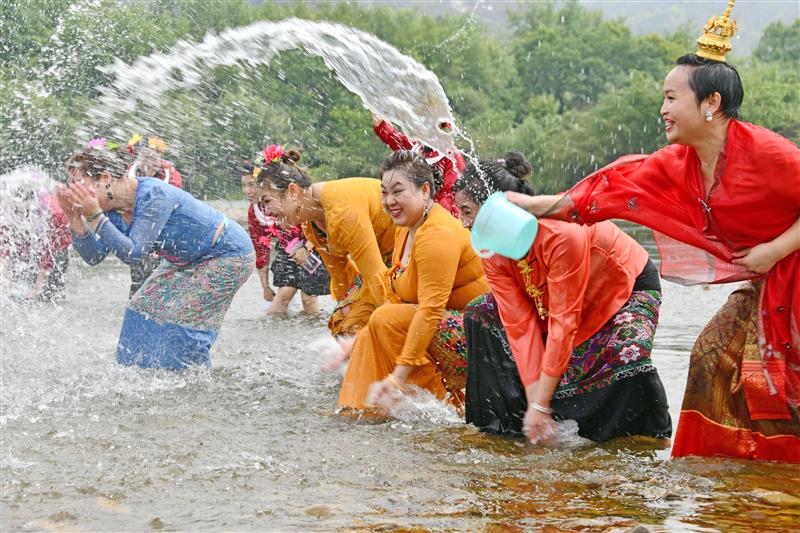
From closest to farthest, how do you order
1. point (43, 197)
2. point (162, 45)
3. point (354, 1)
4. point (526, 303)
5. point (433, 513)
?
point (433, 513), point (526, 303), point (43, 197), point (162, 45), point (354, 1)

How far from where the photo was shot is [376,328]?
18.3ft

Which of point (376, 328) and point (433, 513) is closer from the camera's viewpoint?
point (433, 513)

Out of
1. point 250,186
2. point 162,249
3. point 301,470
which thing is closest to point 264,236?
point 250,186

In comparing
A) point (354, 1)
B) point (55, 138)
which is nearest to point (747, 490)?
point (55, 138)

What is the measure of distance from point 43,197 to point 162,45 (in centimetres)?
2090

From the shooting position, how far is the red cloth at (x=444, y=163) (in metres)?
6.03

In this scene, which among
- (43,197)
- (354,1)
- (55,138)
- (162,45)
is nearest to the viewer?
(43,197)

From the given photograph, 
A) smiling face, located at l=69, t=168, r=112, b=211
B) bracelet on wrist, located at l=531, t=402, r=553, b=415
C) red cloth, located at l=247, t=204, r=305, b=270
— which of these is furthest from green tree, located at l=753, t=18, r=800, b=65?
bracelet on wrist, located at l=531, t=402, r=553, b=415

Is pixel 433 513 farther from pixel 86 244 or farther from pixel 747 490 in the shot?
pixel 86 244

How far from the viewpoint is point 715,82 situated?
3896 mm

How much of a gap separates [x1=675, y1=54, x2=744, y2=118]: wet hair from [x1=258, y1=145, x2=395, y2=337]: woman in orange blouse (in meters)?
2.45

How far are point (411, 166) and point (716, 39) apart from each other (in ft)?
6.28

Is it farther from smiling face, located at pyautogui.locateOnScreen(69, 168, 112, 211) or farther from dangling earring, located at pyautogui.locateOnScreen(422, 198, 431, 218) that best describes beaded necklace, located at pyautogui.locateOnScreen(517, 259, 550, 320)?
smiling face, located at pyautogui.locateOnScreen(69, 168, 112, 211)

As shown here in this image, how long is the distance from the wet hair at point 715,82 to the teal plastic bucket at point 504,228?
769 mm
